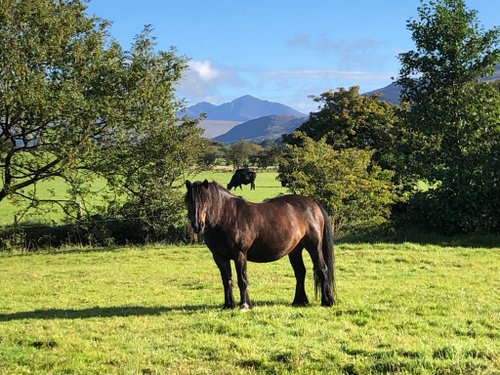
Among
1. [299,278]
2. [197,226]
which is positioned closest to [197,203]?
[197,226]

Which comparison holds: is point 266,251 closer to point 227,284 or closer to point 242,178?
A: point 227,284

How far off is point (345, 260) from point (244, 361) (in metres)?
8.85

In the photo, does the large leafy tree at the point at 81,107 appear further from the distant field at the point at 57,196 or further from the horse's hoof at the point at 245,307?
the horse's hoof at the point at 245,307

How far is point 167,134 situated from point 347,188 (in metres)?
7.93

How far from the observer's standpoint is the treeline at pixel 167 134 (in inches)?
688

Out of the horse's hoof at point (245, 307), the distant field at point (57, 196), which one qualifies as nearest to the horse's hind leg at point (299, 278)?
the horse's hoof at point (245, 307)

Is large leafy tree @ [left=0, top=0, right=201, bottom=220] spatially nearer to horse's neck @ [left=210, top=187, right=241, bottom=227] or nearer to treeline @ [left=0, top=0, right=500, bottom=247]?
treeline @ [left=0, top=0, right=500, bottom=247]

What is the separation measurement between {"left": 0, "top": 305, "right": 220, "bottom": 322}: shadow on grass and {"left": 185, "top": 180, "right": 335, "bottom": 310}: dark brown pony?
2.58ft

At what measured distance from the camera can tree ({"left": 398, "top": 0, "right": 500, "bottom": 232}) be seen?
17.0 metres

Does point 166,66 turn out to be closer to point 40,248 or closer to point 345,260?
point 40,248

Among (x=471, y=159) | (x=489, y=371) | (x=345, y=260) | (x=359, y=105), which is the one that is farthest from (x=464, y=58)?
(x=359, y=105)

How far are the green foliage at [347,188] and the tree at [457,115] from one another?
7.33 feet

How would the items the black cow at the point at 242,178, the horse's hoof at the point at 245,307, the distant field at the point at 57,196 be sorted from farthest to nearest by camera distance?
the black cow at the point at 242,178
the distant field at the point at 57,196
the horse's hoof at the point at 245,307

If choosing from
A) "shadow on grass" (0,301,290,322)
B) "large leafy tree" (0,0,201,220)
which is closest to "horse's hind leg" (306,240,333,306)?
"shadow on grass" (0,301,290,322)
